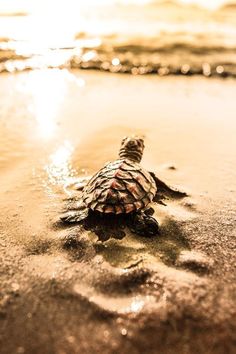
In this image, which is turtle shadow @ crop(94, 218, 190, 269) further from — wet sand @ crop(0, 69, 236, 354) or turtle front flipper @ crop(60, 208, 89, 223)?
turtle front flipper @ crop(60, 208, 89, 223)

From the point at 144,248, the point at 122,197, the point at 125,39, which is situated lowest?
the point at 144,248

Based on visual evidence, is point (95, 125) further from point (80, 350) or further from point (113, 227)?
point (80, 350)

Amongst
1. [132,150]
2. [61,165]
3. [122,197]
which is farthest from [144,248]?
[61,165]

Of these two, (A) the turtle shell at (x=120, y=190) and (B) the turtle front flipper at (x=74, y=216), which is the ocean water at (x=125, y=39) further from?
(B) the turtle front flipper at (x=74, y=216)

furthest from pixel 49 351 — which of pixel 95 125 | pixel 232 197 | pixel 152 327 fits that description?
pixel 95 125

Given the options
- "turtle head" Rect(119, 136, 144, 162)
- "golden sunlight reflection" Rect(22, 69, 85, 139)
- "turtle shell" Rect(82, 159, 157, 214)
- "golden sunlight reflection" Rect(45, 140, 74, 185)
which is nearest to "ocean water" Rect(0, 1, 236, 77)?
"golden sunlight reflection" Rect(22, 69, 85, 139)

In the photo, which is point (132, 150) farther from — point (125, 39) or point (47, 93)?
point (125, 39)
